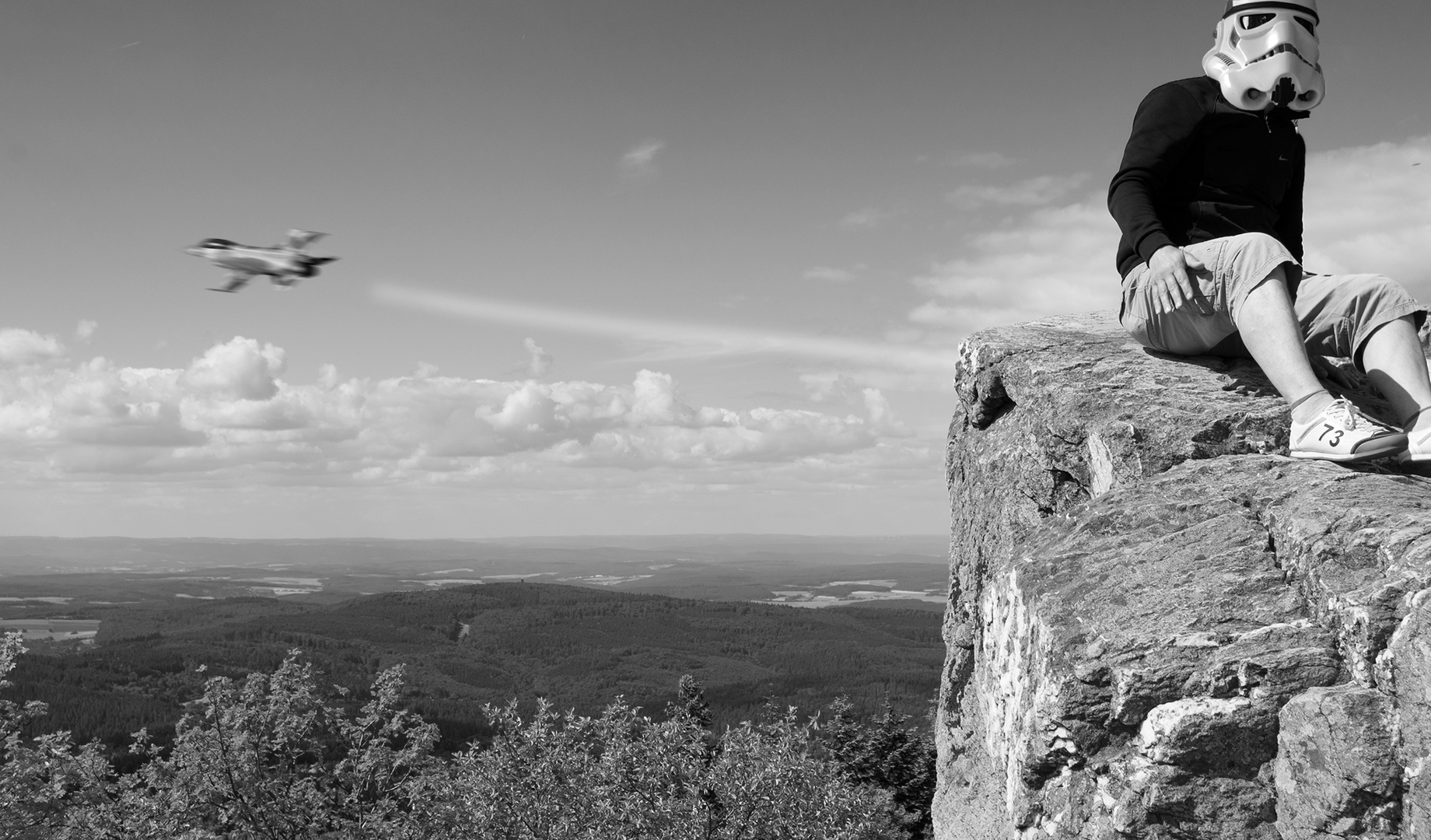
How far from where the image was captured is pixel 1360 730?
3.05 metres

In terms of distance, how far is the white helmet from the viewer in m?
5.19

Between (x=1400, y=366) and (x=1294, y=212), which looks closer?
(x=1400, y=366)

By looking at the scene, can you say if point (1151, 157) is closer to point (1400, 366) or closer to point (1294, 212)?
point (1294, 212)

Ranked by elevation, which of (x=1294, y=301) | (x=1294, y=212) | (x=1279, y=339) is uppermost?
(x=1294, y=212)

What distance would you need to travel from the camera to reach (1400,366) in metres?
4.80

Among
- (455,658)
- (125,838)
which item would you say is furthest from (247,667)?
(125,838)

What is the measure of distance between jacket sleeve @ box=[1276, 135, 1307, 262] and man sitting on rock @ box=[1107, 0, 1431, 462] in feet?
0.04

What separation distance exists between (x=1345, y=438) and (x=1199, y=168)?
2.19 m

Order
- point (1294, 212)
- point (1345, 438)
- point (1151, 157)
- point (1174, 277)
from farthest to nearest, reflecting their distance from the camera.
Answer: point (1294, 212) → point (1151, 157) → point (1174, 277) → point (1345, 438)

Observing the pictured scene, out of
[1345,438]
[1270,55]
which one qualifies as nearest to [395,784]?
[1345,438]

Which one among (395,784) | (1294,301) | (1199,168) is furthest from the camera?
(395,784)

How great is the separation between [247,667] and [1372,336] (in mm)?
155995

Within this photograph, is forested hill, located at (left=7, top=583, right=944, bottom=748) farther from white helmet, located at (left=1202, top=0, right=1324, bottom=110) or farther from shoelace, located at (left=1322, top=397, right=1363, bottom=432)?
shoelace, located at (left=1322, top=397, right=1363, bottom=432)

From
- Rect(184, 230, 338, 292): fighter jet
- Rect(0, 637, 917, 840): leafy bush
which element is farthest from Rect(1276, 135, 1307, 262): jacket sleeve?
Rect(0, 637, 917, 840): leafy bush
